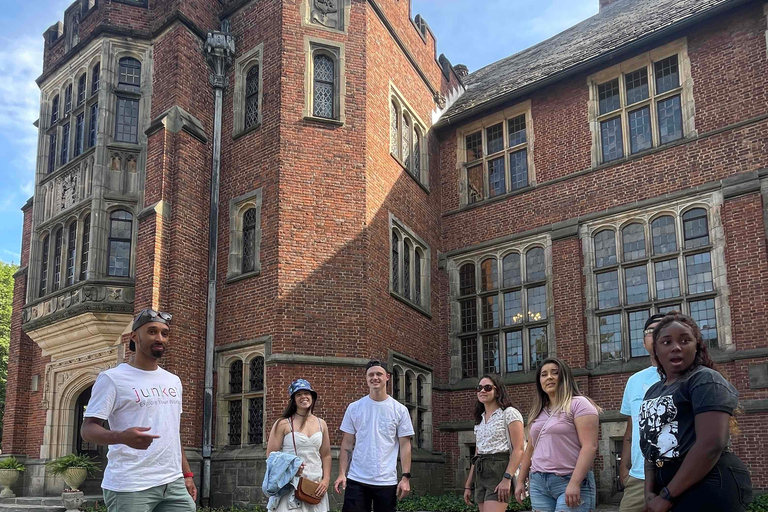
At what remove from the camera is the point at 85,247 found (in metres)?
16.2

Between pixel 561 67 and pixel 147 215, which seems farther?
pixel 561 67

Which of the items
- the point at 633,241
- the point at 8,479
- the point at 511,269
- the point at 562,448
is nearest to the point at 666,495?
the point at 562,448

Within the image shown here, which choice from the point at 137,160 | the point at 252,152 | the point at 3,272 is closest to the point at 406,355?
the point at 252,152

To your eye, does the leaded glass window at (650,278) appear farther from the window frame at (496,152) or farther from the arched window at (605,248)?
the window frame at (496,152)

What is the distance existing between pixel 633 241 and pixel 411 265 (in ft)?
15.7

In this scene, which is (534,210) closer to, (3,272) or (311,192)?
(311,192)

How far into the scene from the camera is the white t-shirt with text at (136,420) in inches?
A: 177

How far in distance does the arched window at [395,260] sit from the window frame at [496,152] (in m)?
2.38

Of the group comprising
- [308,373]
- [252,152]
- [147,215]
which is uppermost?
[252,152]

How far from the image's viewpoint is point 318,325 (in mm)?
14164

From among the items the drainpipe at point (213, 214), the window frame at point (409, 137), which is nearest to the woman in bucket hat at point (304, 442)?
the drainpipe at point (213, 214)

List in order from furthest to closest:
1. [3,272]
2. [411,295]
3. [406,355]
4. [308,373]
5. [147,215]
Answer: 1. [3,272]
2. [411,295]
3. [406,355]
4. [147,215]
5. [308,373]

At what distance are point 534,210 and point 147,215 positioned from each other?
321 inches

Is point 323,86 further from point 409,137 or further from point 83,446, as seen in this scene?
point 83,446
